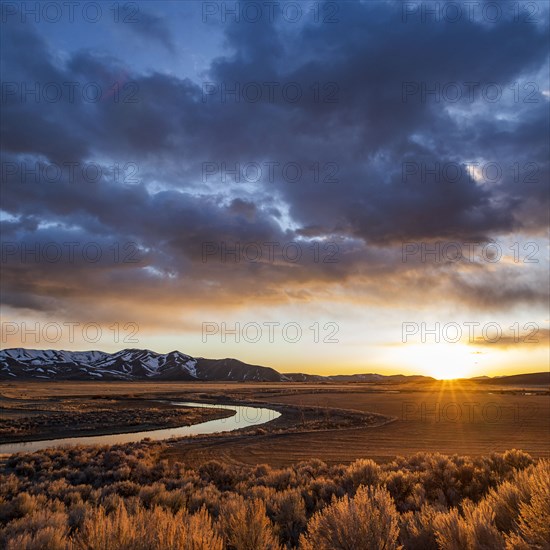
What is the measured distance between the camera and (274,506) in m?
8.44

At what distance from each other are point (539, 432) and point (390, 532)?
27.8 m

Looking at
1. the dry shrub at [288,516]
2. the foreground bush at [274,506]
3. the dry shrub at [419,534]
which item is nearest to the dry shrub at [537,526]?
the foreground bush at [274,506]

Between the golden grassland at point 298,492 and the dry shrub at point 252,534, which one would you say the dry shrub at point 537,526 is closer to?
the golden grassland at point 298,492

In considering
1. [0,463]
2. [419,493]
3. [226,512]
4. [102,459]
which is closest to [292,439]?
[102,459]

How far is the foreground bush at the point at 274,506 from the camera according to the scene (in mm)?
4410

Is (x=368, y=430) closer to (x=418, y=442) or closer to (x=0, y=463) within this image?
(x=418, y=442)

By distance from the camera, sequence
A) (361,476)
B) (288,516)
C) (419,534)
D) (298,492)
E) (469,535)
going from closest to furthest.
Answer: (469,535), (419,534), (288,516), (298,492), (361,476)

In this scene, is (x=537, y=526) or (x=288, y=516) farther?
(x=288, y=516)

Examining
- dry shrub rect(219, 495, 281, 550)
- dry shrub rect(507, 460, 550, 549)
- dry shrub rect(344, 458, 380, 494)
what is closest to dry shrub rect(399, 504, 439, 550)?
dry shrub rect(507, 460, 550, 549)

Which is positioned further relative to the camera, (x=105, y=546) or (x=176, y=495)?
(x=176, y=495)

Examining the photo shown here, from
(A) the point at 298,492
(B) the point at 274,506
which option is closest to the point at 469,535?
(B) the point at 274,506

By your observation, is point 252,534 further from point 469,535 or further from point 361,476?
point 361,476

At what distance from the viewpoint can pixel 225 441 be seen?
2559 cm

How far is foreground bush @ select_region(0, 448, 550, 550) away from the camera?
4.41 m
